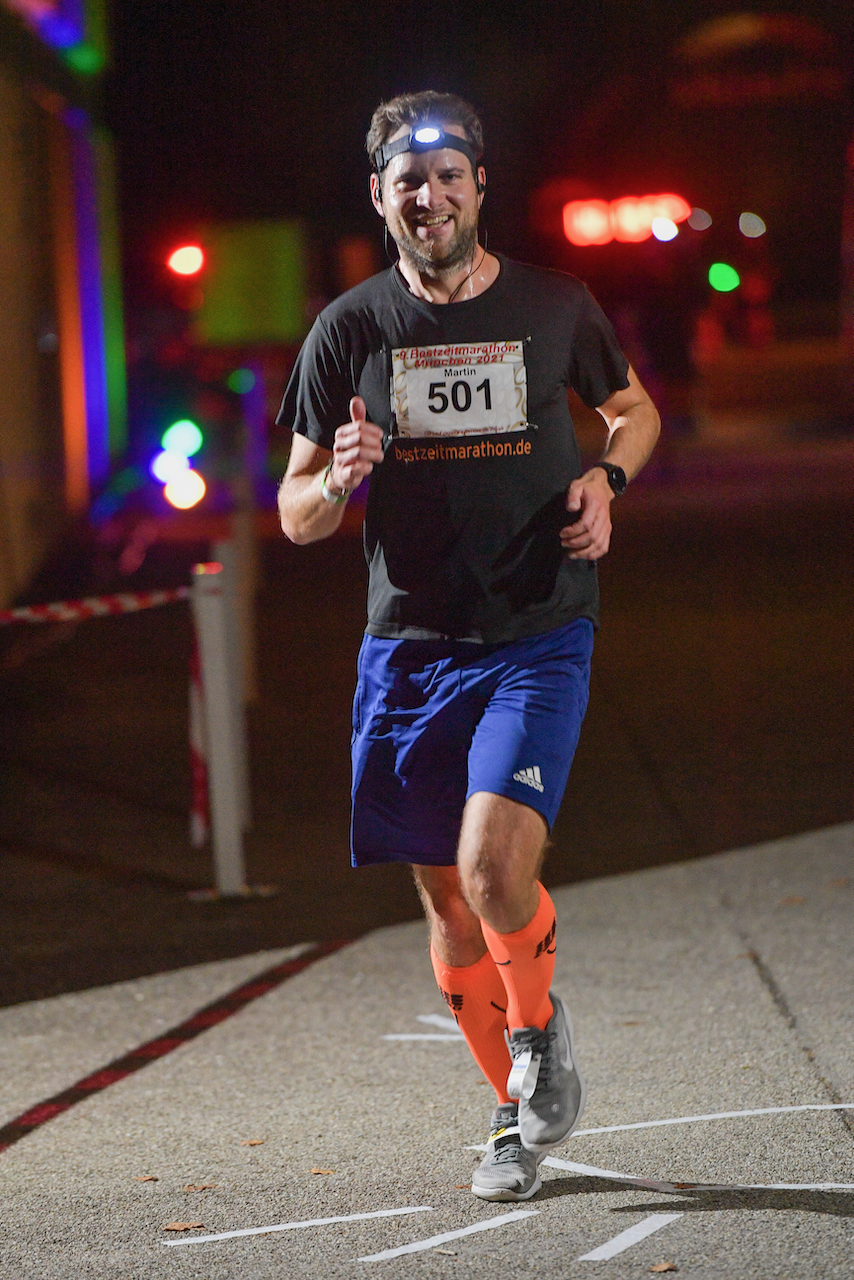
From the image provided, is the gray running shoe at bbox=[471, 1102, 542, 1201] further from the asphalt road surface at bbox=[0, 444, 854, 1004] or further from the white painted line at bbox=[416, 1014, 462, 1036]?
the asphalt road surface at bbox=[0, 444, 854, 1004]

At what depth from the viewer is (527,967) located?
377 cm

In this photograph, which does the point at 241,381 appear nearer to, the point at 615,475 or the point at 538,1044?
the point at 615,475

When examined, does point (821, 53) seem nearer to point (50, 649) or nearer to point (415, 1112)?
point (50, 649)

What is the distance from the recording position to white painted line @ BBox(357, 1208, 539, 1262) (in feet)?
11.7

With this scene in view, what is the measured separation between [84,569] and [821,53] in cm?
3414

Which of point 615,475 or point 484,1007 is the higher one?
point 615,475

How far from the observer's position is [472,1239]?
362cm

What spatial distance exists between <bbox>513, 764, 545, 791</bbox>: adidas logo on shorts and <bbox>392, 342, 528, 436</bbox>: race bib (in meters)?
0.76

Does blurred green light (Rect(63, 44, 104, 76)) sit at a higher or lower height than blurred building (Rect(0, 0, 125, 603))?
higher

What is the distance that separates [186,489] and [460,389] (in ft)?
41.0

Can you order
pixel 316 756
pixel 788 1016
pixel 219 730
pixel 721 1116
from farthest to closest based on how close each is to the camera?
pixel 316 756
pixel 219 730
pixel 788 1016
pixel 721 1116

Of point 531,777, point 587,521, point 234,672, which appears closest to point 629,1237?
point 531,777

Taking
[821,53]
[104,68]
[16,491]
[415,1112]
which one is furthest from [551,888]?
[821,53]

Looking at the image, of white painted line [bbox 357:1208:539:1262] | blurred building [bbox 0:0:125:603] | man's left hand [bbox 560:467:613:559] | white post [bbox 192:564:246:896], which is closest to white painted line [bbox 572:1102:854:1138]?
white painted line [bbox 357:1208:539:1262]
